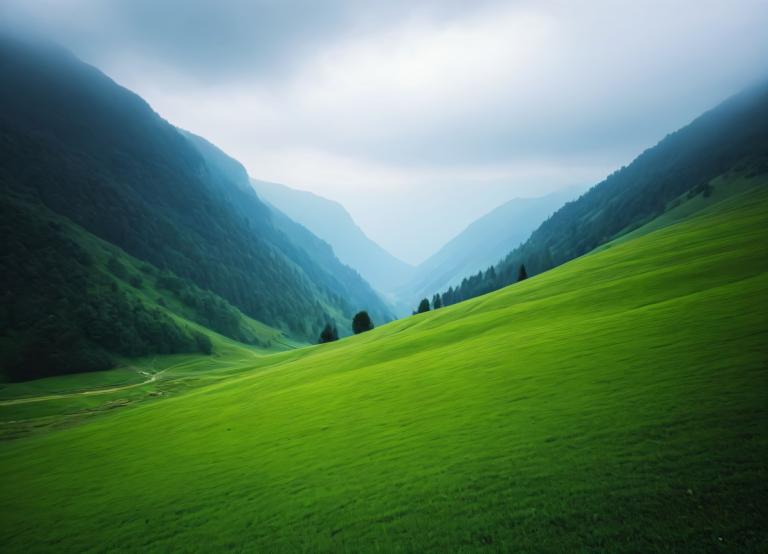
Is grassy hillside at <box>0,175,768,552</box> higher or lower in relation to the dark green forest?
lower

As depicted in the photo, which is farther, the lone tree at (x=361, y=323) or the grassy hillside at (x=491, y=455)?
the lone tree at (x=361, y=323)

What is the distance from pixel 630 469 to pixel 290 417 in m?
23.8

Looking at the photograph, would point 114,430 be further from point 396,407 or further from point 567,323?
point 567,323

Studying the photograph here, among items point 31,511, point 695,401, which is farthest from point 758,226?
point 31,511

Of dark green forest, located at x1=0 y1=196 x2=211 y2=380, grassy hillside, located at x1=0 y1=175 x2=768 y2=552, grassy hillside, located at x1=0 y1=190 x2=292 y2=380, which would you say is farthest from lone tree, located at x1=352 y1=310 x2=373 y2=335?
grassy hillside, located at x1=0 y1=175 x2=768 y2=552

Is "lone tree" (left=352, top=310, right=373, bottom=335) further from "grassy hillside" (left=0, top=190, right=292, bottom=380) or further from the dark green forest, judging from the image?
the dark green forest

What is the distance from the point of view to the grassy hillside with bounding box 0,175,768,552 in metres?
11.5

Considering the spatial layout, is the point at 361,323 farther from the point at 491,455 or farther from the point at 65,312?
the point at 65,312

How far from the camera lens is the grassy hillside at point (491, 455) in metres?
11.5

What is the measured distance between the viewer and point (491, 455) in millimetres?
16016

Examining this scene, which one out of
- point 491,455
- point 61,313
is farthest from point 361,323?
point 61,313

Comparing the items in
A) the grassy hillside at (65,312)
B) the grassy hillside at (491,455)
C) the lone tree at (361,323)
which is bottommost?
the grassy hillside at (491,455)

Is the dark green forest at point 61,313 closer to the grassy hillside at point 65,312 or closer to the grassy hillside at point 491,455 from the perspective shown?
the grassy hillside at point 65,312

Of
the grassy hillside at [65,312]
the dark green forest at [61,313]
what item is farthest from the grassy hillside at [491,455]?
the dark green forest at [61,313]
